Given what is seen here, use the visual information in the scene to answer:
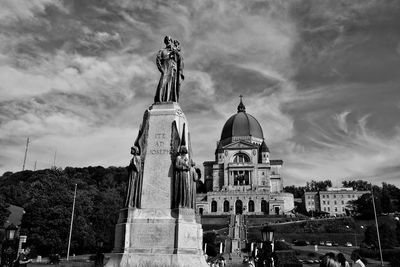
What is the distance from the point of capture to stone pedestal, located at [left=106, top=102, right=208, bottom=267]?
12703mm

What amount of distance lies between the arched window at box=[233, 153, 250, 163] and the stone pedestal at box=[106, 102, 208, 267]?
104210mm

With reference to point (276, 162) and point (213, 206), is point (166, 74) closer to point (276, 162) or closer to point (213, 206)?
point (213, 206)

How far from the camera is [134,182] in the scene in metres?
13.9

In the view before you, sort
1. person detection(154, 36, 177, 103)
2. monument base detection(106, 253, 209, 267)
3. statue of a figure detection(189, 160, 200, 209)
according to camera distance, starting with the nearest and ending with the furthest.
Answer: monument base detection(106, 253, 209, 267)
statue of a figure detection(189, 160, 200, 209)
person detection(154, 36, 177, 103)

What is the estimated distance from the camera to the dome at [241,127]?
413ft

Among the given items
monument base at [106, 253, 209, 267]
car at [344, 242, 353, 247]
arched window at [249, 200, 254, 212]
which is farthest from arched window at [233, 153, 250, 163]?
monument base at [106, 253, 209, 267]

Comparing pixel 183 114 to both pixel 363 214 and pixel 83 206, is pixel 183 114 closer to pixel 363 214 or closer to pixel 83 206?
pixel 83 206

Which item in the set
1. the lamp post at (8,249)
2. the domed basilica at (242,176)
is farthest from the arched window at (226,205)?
the lamp post at (8,249)

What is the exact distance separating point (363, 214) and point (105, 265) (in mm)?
95417

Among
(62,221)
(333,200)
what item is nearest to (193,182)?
(62,221)

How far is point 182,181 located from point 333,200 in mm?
143000

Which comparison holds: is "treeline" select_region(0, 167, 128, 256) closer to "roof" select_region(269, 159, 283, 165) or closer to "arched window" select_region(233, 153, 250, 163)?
"arched window" select_region(233, 153, 250, 163)

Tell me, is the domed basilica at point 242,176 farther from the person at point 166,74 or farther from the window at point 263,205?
the person at point 166,74

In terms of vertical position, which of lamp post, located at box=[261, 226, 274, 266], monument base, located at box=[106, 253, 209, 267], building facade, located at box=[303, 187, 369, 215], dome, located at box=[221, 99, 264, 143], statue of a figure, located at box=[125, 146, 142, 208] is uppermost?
dome, located at box=[221, 99, 264, 143]
